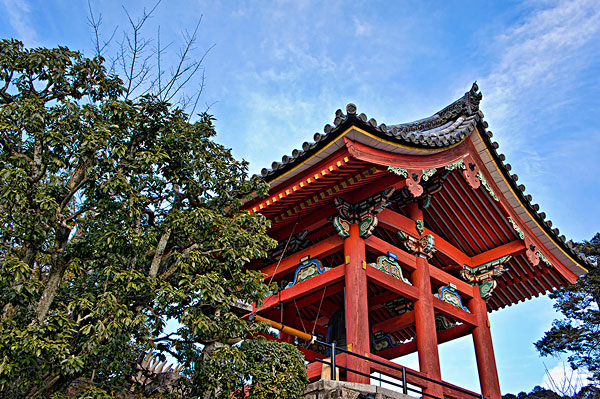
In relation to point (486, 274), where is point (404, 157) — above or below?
above

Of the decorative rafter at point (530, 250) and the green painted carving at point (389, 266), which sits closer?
the green painted carving at point (389, 266)

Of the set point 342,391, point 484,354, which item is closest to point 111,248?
point 342,391

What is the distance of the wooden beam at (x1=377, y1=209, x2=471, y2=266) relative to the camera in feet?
35.8

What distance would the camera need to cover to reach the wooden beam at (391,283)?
32.3 ft

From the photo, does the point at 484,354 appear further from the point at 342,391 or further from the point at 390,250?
the point at 342,391

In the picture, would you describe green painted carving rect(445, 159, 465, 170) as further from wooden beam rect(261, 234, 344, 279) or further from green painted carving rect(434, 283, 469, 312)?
wooden beam rect(261, 234, 344, 279)

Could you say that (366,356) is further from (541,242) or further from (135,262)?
(541,242)

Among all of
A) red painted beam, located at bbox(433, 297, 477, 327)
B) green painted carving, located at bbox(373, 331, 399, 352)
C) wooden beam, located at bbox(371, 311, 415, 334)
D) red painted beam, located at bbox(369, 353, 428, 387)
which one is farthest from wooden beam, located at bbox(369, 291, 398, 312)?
red painted beam, located at bbox(369, 353, 428, 387)

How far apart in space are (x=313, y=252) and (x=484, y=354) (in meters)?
4.58

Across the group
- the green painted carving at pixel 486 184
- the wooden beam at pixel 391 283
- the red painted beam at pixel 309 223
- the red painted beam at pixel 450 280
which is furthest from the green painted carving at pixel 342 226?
the green painted carving at pixel 486 184

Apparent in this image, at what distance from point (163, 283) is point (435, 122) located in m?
9.50

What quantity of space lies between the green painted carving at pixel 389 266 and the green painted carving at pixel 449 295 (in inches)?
60.9

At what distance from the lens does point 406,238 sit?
1116cm

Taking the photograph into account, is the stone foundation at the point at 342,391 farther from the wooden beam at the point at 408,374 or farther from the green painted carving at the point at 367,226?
the green painted carving at the point at 367,226
